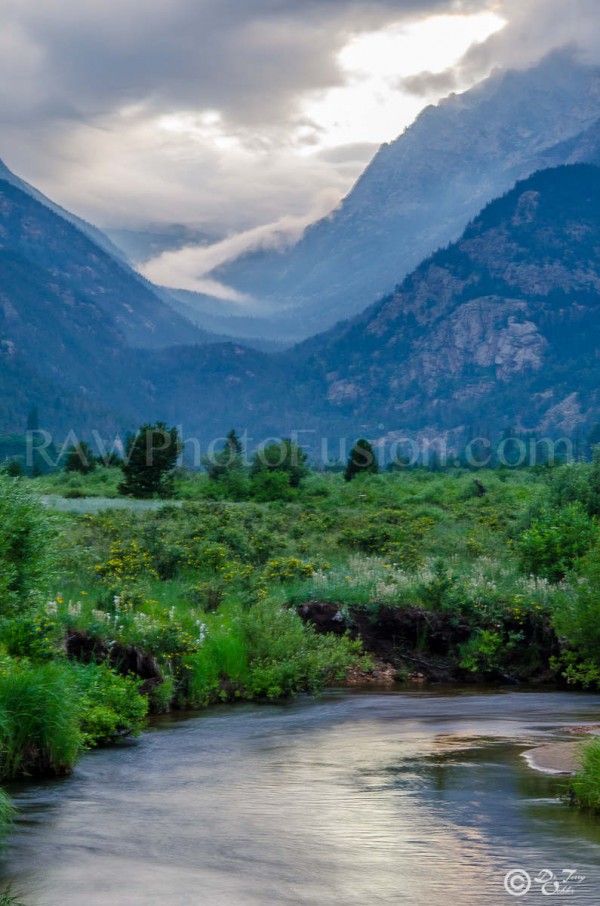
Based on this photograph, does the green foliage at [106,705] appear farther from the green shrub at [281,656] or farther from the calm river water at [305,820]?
the green shrub at [281,656]

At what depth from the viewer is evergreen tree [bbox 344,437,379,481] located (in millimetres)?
74006

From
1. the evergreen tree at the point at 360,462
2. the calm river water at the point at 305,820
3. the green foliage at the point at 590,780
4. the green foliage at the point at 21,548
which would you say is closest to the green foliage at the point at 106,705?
the calm river water at the point at 305,820

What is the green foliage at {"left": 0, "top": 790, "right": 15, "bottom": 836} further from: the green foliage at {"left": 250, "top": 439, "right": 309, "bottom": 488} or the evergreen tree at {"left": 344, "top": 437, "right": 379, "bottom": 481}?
the evergreen tree at {"left": 344, "top": 437, "right": 379, "bottom": 481}

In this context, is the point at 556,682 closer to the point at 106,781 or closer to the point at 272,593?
the point at 272,593

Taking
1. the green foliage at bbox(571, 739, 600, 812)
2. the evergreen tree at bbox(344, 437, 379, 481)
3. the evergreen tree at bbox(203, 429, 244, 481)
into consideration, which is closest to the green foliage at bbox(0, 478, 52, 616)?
the green foliage at bbox(571, 739, 600, 812)

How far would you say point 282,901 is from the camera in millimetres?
9312

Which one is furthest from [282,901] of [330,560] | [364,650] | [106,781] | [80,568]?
[330,560]

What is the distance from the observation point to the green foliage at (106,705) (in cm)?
1546

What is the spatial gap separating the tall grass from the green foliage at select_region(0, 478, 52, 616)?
117 centimetres

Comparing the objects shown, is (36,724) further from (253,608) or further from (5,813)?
(253,608)

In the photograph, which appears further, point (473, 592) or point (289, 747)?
point (473, 592)

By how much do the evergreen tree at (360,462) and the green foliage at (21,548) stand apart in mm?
57684

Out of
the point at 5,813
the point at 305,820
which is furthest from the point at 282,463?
the point at 5,813

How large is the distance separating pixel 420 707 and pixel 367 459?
57946mm
